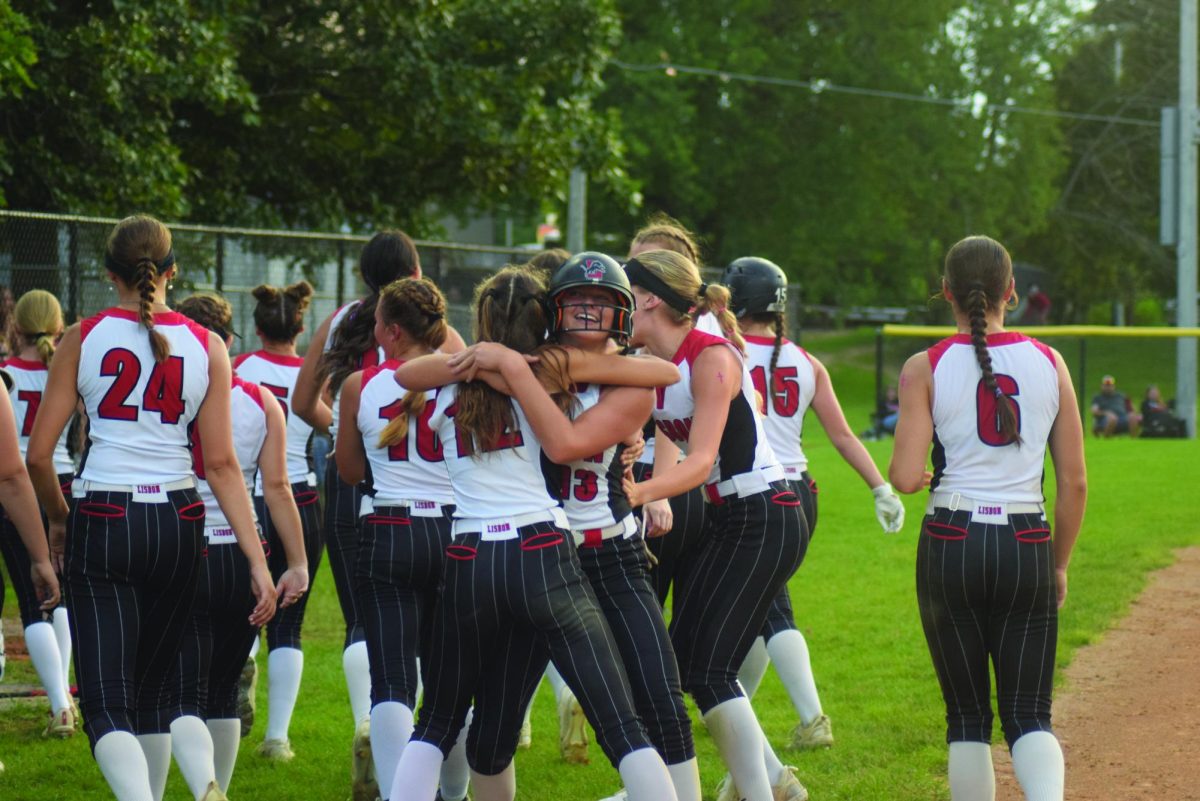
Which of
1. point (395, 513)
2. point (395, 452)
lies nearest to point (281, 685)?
point (395, 513)

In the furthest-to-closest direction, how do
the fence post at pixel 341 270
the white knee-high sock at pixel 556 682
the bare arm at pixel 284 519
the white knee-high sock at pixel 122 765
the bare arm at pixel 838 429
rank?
the fence post at pixel 341 270 → the white knee-high sock at pixel 556 682 → the bare arm at pixel 838 429 → the bare arm at pixel 284 519 → the white knee-high sock at pixel 122 765

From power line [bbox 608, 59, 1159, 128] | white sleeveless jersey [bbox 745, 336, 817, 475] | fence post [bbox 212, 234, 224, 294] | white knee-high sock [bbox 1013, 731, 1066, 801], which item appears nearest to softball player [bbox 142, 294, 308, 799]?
white sleeveless jersey [bbox 745, 336, 817, 475]

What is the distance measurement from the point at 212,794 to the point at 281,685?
158cm

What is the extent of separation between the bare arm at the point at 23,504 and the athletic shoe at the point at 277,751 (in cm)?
181

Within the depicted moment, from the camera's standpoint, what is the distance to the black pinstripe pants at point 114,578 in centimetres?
466

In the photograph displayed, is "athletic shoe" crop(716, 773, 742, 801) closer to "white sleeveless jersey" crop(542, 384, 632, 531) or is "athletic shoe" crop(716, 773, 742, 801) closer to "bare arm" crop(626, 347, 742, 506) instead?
"bare arm" crop(626, 347, 742, 506)

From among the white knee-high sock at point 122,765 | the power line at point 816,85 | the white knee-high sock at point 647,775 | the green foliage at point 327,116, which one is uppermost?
the power line at point 816,85

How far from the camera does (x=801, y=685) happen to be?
654 cm

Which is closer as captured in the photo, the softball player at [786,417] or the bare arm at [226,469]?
the bare arm at [226,469]

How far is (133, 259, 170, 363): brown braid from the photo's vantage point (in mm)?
4730

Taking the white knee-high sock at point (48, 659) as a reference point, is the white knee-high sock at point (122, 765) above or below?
above

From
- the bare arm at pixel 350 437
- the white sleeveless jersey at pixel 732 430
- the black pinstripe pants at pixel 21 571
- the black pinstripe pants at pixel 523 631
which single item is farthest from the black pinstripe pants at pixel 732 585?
the black pinstripe pants at pixel 21 571

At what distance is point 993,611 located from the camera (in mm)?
4570

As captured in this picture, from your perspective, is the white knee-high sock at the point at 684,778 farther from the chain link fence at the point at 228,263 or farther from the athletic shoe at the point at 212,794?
the chain link fence at the point at 228,263
